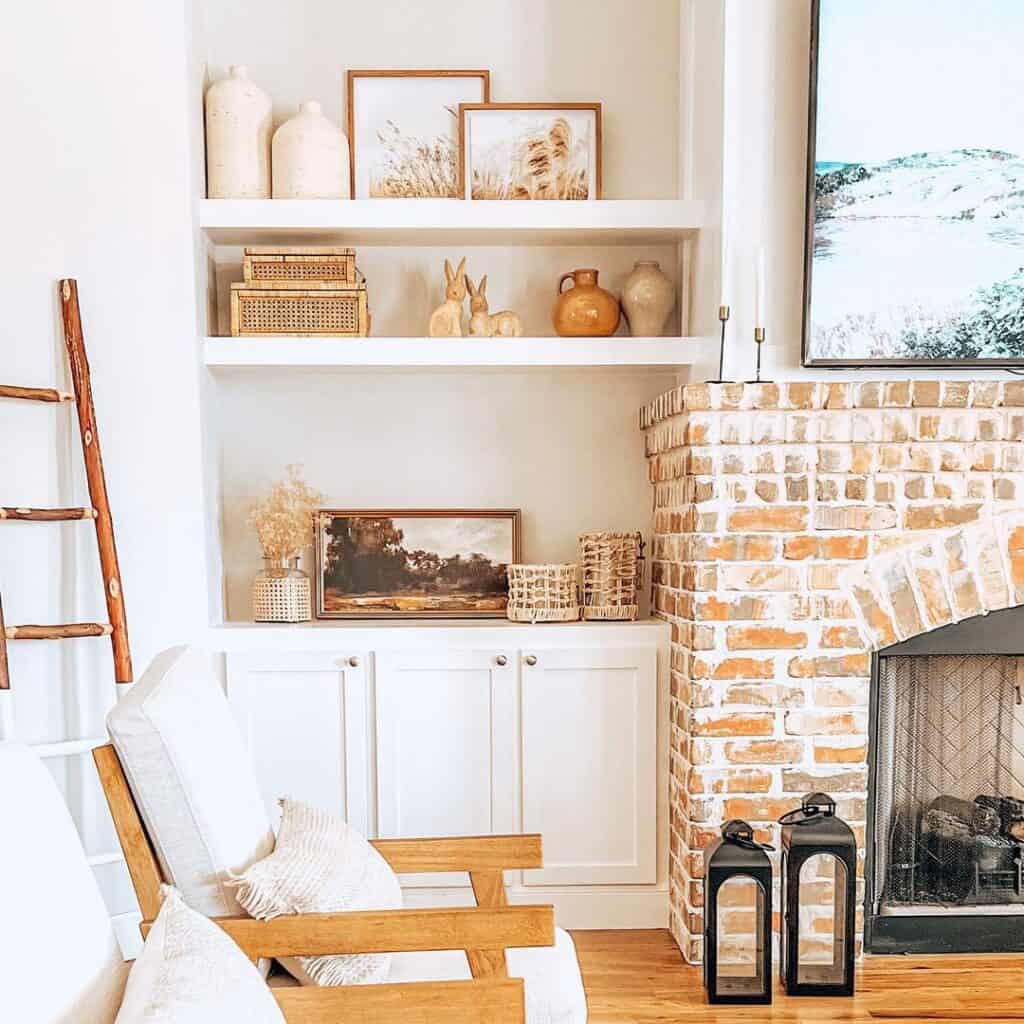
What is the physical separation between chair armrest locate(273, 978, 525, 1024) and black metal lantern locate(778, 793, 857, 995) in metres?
1.34

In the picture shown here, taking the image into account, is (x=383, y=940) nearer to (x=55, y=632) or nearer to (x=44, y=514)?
(x=55, y=632)

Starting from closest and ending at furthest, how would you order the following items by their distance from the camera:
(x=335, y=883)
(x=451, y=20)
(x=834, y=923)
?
(x=335, y=883) → (x=834, y=923) → (x=451, y=20)

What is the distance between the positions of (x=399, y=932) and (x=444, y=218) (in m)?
2.04

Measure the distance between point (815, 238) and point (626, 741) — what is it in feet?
4.88

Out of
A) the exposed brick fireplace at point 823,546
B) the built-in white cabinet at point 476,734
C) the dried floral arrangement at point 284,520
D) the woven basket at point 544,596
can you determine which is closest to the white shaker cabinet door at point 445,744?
the built-in white cabinet at point 476,734

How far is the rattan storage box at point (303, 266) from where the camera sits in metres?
3.05

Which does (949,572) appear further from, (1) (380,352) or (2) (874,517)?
(1) (380,352)

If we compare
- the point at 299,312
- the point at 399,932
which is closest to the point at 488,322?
the point at 299,312

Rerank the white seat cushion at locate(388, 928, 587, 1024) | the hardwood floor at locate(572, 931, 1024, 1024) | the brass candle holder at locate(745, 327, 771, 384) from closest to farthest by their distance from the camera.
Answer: the white seat cushion at locate(388, 928, 587, 1024)
the hardwood floor at locate(572, 931, 1024, 1024)
the brass candle holder at locate(745, 327, 771, 384)

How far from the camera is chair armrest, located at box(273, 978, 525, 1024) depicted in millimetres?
1515

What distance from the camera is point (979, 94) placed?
2725mm

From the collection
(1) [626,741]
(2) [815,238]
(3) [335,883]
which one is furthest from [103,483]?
(2) [815,238]

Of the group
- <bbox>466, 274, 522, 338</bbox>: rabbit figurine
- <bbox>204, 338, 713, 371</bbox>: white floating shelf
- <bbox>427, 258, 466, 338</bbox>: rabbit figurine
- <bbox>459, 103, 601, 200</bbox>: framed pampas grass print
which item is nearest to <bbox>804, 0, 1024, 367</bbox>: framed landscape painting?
<bbox>204, 338, 713, 371</bbox>: white floating shelf

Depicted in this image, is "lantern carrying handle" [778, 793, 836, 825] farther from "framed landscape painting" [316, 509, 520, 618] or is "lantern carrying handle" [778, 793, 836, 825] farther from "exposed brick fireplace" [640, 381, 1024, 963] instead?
"framed landscape painting" [316, 509, 520, 618]
